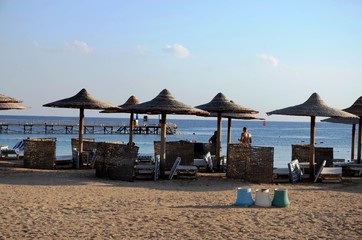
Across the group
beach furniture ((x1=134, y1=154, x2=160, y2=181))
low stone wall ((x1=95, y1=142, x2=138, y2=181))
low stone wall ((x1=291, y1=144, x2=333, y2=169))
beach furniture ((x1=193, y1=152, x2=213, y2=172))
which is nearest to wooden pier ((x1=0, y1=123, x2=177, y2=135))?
beach furniture ((x1=193, y1=152, x2=213, y2=172))

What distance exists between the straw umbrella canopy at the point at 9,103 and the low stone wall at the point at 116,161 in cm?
289

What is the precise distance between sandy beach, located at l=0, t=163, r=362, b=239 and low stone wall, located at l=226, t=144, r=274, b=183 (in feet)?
1.06

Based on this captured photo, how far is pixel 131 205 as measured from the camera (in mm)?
7977

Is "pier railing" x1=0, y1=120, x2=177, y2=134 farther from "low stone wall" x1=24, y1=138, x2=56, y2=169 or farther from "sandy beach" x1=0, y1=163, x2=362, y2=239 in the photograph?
"sandy beach" x1=0, y1=163, x2=362, y2=239

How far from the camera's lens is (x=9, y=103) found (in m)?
13.6

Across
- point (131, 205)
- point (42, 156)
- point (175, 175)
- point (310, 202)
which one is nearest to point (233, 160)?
point (175, 175)

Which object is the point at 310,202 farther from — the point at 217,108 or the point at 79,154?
the point at 79,154

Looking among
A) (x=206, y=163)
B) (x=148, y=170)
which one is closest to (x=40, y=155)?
(x=148, y=170)

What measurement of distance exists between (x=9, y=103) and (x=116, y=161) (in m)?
4.31

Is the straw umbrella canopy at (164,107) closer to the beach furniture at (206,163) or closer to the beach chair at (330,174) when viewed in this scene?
the beach furniture at (206,163)

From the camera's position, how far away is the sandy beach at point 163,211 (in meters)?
6.22

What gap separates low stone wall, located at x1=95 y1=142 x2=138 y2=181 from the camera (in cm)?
1104

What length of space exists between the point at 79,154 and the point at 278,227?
8.08 m

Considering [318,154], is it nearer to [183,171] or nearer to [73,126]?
[183,171]
